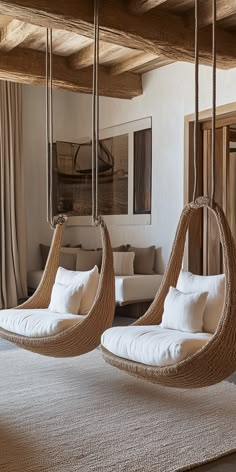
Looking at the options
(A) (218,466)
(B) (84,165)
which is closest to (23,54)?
(B) (84,165)

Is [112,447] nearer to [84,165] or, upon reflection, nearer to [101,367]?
[101,367]

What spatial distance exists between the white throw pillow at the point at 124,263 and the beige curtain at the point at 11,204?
1.38 metres

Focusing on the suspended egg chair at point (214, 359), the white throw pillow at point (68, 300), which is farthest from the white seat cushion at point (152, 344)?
the white throw pillow at point (68, 300)

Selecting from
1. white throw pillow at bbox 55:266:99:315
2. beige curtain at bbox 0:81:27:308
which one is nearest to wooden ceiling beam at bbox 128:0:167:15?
white throw pillow at bbox 55:266:99:315

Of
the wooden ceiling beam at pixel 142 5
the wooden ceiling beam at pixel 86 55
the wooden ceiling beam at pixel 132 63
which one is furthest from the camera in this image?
the wooden ceiling beam at pixel 132 63

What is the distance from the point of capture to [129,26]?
3.80 metres

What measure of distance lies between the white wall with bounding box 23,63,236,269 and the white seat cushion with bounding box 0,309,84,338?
263 centimetres

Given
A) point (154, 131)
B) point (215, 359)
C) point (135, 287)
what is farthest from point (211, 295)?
point (154, 131)

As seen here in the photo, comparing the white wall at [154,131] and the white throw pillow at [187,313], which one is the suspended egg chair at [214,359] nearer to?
the white throw pillow at [187,313]

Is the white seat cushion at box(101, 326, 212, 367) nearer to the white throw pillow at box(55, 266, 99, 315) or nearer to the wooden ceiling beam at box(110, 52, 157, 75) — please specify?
the white throw pillow at box(55, 266, 99, 315)

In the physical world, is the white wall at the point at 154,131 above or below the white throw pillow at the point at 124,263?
above

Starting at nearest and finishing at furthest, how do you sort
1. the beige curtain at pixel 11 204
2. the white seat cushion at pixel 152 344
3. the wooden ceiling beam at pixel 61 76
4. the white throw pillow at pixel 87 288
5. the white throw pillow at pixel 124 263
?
1. the white seat cushion at pixel 152 344
2. the white throw pillow at pixel 87 288
3. the wooden ceiling beam at pixel 61 76
4. the white throw pillow at pixel 124 263
5. the beige curtain at pixel 11 204

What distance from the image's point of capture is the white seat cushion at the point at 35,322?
3.22 m

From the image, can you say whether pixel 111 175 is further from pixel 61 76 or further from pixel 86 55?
pixel 86 55
